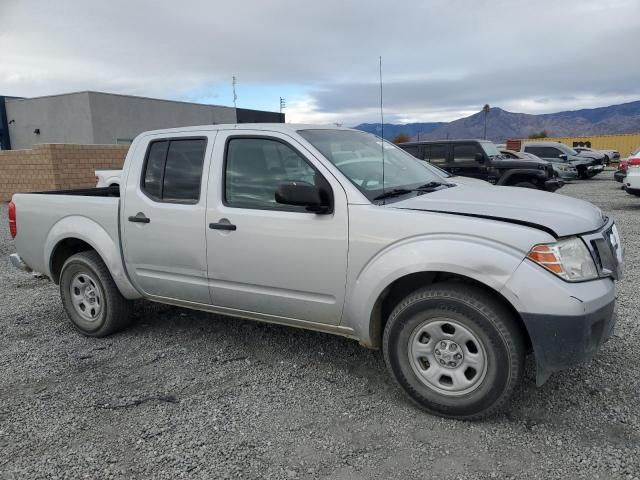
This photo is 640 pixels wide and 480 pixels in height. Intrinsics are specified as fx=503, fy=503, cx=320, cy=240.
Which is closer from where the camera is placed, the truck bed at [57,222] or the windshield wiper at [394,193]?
the windshield wiper at [394,193]

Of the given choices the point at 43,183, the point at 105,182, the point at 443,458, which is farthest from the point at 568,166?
the point at 443,458

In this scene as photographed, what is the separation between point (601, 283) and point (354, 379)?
1.77 meters

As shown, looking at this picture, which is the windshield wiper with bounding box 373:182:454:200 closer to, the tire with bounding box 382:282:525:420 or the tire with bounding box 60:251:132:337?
the tire with bounding box 382:282:525:420

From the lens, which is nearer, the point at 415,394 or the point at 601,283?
the point at 601,283

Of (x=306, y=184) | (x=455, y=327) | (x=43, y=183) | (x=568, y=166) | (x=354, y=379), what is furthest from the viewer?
(x=568, y=166)

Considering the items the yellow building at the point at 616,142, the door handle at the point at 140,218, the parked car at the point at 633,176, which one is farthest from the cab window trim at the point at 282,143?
the yellow building at the point at 616,142

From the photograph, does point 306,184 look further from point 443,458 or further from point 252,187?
point 443,458

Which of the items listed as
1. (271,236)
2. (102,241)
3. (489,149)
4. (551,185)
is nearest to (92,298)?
(102,241)

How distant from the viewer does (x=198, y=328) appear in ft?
15.9

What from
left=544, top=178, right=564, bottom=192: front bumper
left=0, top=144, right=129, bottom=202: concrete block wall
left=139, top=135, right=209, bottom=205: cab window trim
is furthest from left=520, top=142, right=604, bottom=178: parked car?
left=139, top=135, right=209, bottom=205: cab window trim

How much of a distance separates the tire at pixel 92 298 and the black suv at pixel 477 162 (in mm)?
9598

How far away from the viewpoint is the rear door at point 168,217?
3938mm

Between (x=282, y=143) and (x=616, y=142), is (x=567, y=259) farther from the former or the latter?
(x=616, y=142)

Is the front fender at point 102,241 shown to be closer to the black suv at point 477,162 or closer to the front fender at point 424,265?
the front fender at point 424,265
